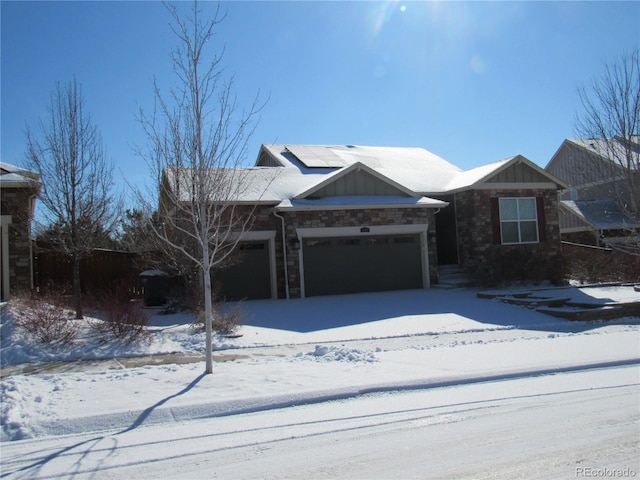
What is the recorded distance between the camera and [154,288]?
15938mm

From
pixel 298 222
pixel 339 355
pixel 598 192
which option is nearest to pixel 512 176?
pixel 598 192

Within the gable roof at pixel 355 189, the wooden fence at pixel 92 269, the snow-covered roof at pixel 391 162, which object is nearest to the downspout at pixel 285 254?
the gable roof at pixel 355 189

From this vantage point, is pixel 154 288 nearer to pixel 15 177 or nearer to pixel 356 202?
pixel 15 177

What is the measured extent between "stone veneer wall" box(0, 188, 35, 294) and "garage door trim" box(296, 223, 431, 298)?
778 cm

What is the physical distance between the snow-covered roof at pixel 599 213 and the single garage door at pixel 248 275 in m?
17.1

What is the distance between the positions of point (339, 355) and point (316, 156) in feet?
50.4

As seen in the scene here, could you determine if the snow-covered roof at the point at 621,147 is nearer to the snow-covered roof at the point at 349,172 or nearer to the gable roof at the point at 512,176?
the gable roof at the point at 512,176

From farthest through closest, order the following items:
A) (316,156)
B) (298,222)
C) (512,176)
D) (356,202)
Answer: (316,156) < (512,176) < (356,202) < (298,222)

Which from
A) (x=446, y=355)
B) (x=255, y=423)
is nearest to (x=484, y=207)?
(x=446, y=355)

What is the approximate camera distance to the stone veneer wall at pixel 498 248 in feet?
60.9

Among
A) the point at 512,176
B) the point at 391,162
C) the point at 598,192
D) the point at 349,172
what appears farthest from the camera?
the point at 391,162

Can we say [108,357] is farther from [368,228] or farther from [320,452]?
[368,228]

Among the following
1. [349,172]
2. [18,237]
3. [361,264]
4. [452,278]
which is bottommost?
[452,278]

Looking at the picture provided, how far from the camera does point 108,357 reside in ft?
30.3
